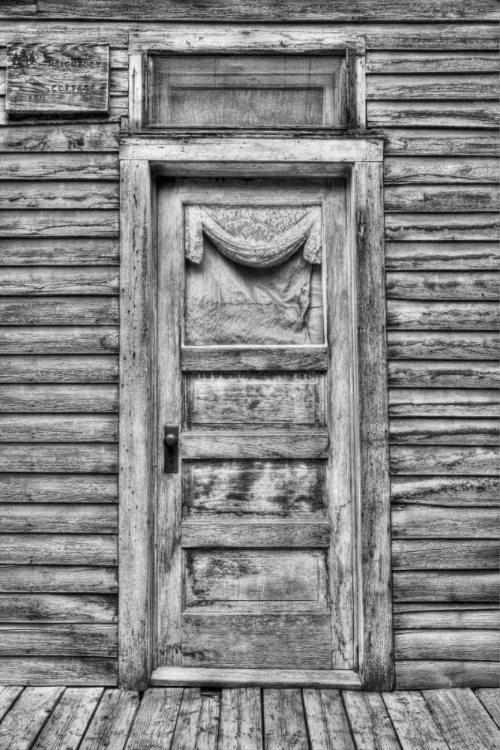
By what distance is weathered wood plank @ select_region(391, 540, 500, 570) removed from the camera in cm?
301

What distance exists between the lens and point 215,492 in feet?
10.3

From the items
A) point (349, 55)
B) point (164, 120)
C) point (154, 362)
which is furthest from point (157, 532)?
point (349, 55)

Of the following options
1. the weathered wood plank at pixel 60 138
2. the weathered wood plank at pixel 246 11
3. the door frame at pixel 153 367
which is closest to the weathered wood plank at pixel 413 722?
the door frame at pixel 153 367

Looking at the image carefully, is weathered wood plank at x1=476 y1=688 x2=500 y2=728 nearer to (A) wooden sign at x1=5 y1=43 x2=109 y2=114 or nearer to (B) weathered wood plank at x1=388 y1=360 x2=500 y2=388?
(B) weathered wood plank at x1=388 y1=360 x2=500 y2=388

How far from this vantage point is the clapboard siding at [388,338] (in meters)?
3.00

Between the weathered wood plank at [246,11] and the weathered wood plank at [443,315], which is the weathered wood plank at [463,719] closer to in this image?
the weathered wood plank at [443,315]

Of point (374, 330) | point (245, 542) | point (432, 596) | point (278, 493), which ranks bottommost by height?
point (432, 596)

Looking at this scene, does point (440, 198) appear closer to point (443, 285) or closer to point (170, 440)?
point (443, 285)

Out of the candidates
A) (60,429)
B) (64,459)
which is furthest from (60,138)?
(64,459)

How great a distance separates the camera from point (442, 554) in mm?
3016

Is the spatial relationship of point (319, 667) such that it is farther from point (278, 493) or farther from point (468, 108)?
point (468, 108)

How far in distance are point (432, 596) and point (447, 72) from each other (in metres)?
2.45

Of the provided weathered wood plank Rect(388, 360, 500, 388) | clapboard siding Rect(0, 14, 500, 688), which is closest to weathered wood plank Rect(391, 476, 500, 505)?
clapboard siding Rect(0, 14, 500, 688)

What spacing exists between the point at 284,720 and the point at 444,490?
3.96 ft
